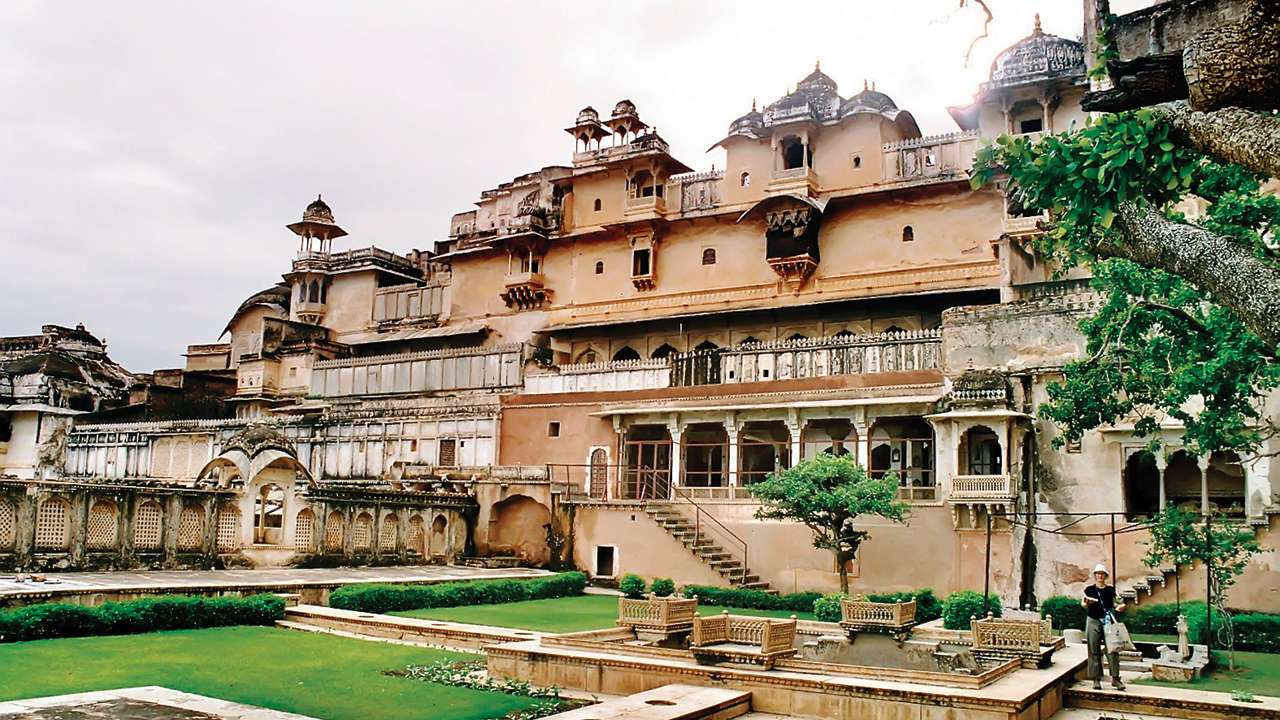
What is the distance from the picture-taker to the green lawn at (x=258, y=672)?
1184 centimetres

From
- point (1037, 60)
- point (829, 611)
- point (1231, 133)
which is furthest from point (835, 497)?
point (1037, 60)

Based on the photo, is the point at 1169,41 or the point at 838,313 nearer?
the point at 1169,41

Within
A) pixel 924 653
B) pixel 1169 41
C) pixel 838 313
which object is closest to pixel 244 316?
pixel 838 313

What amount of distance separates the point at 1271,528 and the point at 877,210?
18.7m

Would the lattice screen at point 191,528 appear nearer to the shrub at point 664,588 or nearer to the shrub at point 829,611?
the shrub at point 664,588

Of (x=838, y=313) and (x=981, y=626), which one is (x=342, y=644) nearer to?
(x=981, y=626)

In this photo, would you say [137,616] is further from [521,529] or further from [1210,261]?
[521,529]

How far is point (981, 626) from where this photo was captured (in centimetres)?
1519

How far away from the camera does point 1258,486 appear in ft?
74.2

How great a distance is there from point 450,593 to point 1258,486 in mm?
17076

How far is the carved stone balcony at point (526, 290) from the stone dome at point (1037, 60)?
19661mm

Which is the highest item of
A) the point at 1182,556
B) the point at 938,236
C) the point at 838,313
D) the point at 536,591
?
the point at 938,236

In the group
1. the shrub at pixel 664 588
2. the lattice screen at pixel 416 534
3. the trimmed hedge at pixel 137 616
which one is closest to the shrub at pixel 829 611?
the shrub at pixel 664 588

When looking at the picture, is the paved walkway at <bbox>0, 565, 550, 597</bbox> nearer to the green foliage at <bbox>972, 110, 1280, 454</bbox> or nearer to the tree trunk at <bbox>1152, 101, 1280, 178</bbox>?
the green foliage at <bbox>972, 110, 1280, 454</bbox>
